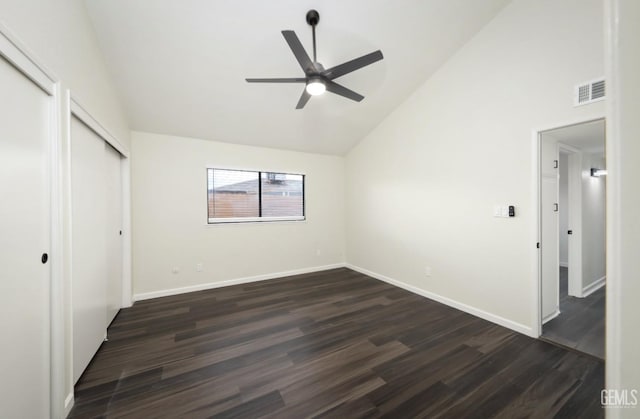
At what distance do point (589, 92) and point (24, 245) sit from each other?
4.19m

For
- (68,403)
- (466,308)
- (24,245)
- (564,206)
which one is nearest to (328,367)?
(68,403)

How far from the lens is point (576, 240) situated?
331 centimetres

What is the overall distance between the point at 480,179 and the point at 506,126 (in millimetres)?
605

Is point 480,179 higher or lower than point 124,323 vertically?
higher

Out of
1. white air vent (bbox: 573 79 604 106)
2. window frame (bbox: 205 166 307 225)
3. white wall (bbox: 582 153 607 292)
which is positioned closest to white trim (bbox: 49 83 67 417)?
window frame (bbox: 205 166 307 225)

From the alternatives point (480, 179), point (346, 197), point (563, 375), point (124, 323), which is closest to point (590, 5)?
point (480, 179)

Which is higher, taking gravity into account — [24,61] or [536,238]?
[24,61]

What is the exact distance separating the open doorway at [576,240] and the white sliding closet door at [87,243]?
163 inches

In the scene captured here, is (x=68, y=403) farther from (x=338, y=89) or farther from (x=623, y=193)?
(x=338, y=89)

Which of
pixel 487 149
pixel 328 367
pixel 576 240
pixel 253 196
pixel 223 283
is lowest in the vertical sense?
pixel 328 367

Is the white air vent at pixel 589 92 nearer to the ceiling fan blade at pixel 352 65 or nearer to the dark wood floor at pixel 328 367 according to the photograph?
the ceiling fan blade at pixel 352 65

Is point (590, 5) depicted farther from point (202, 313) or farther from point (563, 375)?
point (202, 313)

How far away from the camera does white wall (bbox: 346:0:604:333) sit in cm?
228

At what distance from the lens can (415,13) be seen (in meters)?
2.57
